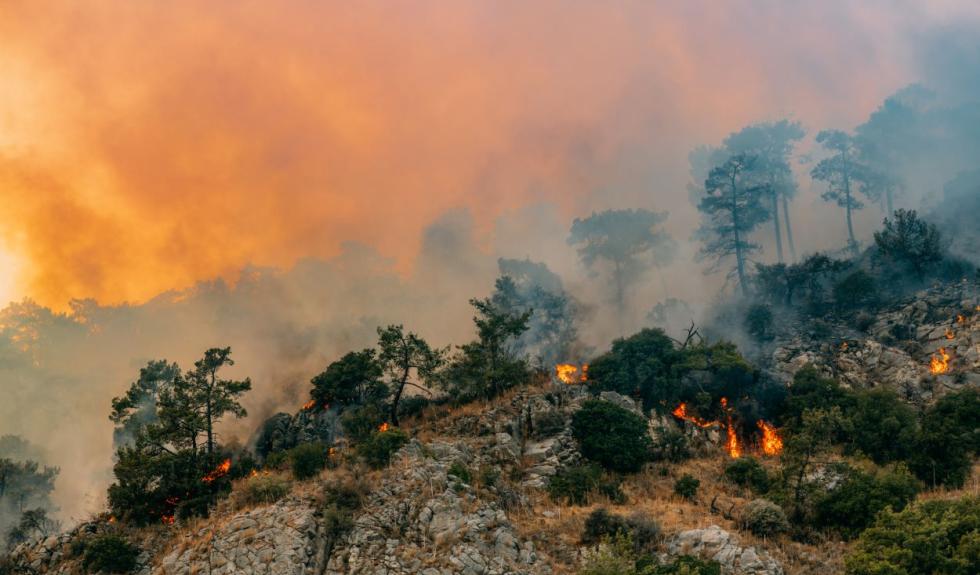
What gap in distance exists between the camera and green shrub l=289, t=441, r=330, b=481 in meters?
43.3

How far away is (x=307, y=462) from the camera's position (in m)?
43.7

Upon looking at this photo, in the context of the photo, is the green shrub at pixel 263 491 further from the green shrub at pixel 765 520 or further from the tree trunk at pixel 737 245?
the tree trunk at pixel 737 245

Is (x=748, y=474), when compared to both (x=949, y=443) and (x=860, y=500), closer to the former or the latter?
(x=860, y=500)

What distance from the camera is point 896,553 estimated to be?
28.2 m

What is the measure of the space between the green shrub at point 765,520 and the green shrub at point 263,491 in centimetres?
3045

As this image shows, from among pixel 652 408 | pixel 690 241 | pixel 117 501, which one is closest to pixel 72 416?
pixel 117 501

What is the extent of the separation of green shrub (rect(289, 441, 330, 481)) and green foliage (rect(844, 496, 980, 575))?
34376 millimetres

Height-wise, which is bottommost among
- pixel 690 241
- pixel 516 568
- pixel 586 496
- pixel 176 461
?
pixel 516 568

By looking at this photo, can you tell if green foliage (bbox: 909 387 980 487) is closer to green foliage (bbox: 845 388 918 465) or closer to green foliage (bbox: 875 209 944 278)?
green foliage (bbox: 845 388 918 465)

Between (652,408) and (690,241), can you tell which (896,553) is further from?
(690,241)

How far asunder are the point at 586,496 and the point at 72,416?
103731 mm

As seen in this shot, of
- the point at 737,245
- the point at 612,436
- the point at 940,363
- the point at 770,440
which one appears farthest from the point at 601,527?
the point at 737,245

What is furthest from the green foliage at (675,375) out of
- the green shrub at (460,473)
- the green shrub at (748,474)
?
the green shrub at (460,473)

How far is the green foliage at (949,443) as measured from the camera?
41594 mm
